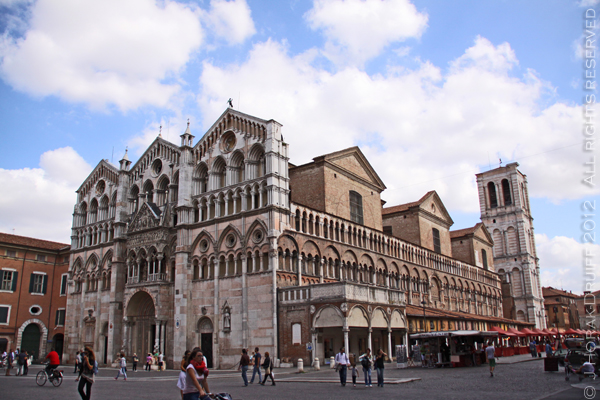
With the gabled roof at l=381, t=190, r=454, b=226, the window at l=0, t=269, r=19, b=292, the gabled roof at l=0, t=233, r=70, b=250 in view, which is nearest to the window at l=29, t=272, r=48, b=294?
the window at l=0, t=269, r=19, b=292

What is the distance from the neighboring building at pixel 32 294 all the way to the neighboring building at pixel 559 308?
326 feet

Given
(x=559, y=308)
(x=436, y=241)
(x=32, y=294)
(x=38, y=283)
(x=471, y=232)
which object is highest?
(x=471, y=232)

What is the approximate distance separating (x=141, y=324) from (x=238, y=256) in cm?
1257

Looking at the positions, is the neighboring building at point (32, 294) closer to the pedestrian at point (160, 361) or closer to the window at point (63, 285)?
the window at point (63, 285)

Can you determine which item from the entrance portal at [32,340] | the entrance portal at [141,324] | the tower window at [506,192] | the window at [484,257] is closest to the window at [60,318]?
the entrance portal at [32,340]

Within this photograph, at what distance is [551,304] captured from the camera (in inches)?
4405

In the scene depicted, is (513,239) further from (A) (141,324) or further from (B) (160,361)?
(B) (160,361)

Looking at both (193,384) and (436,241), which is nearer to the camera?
(193,384)

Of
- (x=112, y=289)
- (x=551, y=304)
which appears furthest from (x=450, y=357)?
(x=551, y=304)

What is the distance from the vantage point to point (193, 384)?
9.89 m

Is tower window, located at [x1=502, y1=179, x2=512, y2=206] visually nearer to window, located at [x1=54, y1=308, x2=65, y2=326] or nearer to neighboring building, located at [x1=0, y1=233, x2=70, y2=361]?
neighboring building, located at [x1=0, y1=233, x2=70, y2=361]

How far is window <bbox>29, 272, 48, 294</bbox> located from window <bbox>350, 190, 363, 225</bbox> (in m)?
34.0

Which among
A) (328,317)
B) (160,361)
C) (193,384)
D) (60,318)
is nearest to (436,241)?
(328,317)

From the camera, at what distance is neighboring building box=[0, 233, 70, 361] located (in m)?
47.8
